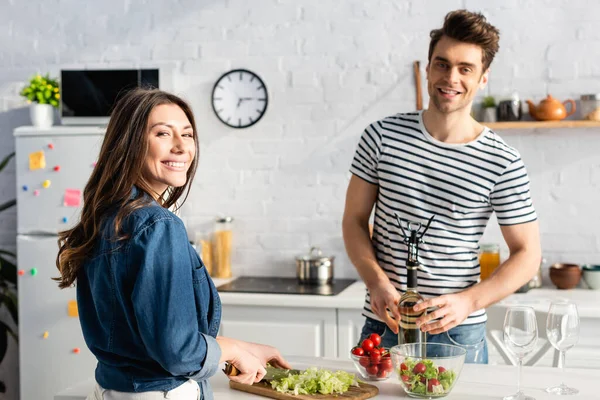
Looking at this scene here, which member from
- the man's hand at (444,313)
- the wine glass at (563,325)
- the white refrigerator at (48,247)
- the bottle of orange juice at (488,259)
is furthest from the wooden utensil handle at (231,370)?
the white refrigerator at (48,247)

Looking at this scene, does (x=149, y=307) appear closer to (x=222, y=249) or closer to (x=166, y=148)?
(x=166, y=148)

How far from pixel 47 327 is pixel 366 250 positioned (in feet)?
7.75

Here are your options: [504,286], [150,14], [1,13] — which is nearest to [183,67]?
[150,14]

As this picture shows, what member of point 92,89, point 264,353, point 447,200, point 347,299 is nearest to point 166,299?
point 264,353

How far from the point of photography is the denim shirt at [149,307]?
5.10ft

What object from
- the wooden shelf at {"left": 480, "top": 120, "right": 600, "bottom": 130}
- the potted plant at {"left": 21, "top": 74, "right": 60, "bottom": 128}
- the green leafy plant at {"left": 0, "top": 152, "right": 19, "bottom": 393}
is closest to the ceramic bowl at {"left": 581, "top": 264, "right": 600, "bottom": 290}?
the wooden shelf at {"left": 480, "top": 120, "right": 600, "bottom": 130}

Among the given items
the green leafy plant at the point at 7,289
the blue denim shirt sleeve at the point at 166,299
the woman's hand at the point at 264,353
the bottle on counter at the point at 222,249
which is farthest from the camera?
the green leafy plant at the point at 7,289

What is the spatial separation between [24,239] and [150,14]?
1.44 meters

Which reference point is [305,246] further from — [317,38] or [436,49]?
[436,49]

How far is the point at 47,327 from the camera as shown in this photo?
420 centimetres

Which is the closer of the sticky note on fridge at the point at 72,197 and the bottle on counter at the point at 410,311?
the bottle on counter at the point at 410,311

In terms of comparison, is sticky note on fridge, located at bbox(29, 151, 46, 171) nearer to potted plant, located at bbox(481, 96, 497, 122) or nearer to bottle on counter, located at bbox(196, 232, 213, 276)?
bottle on counter, located at bbox(196, 232, 213, 276)

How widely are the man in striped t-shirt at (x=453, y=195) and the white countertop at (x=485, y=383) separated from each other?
208 mm

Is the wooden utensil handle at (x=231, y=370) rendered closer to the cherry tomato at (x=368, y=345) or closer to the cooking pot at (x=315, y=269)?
the cherry tomato at (x=368, y=345)
